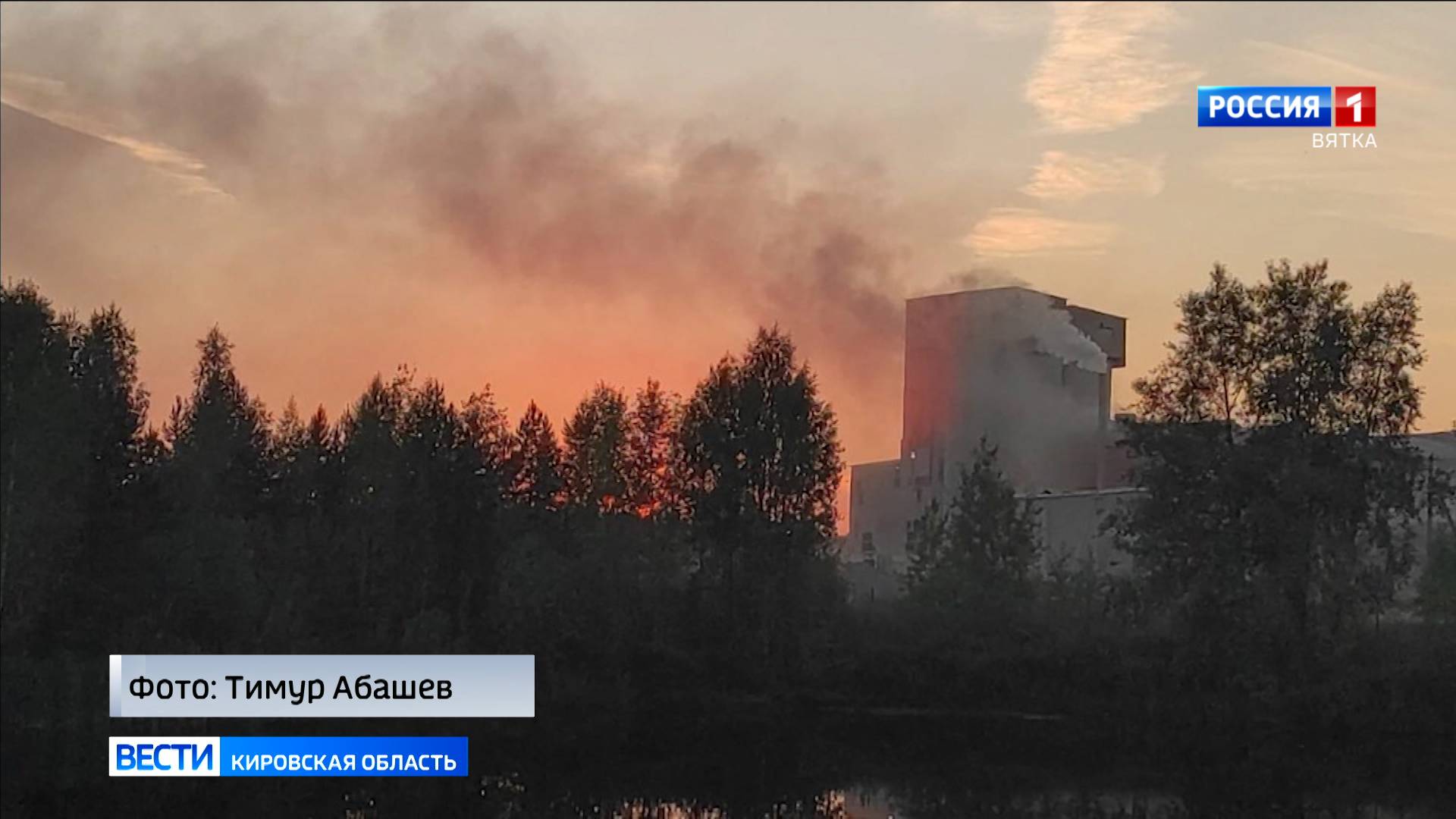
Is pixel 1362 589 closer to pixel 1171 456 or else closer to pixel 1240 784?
pixel 1171 456

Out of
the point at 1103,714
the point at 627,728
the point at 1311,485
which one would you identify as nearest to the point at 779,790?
the point at 627,728

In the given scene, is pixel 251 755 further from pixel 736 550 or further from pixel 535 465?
pixel 535 465

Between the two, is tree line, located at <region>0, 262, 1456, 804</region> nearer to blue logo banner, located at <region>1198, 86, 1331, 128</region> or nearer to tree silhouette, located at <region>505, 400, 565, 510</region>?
tree silhouette, located at <region>505, 400, 565, 510</region>

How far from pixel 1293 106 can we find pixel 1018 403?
31.6m

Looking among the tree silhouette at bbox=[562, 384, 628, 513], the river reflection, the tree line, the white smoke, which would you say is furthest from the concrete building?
the river reflection

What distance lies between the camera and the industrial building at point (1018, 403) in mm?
43281

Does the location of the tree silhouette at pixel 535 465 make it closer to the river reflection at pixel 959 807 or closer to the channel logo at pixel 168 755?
the river reflection at pixel 959 807

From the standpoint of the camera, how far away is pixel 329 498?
80.8 feet

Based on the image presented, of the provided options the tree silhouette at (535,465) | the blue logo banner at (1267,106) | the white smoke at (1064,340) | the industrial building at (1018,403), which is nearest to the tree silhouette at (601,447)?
the tree silhouette at (535,465)

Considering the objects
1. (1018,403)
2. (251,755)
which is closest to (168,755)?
(251,755)

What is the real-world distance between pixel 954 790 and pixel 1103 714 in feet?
26.6

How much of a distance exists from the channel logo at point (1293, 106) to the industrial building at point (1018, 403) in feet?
88.6

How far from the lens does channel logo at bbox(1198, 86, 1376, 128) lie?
13.9 meters

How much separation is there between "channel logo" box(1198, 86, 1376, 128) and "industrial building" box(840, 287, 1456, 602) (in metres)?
27.0
